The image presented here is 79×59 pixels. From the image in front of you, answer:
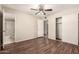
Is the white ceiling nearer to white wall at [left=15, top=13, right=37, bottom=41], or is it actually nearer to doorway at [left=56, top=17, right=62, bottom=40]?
white wall at [left=15, top=13, right=37, bottom=41]

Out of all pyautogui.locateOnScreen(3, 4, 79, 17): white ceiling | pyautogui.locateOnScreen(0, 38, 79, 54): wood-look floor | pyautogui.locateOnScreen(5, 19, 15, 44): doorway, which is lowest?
pyautogui.locateOnScreen(0, 38, 79, 54): wood-look floor

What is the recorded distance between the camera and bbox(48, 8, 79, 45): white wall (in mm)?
1731

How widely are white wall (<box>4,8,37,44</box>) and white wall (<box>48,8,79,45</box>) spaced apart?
14.2 inches

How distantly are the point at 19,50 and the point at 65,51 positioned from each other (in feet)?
3.15

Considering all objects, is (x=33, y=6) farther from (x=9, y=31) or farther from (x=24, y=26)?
(x=9, y=31)

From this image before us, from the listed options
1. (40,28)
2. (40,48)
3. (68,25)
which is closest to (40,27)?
(40,28)

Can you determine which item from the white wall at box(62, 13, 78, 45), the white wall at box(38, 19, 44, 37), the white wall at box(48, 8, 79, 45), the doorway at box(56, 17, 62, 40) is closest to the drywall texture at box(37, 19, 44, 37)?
Answer: the white wall at box(38, 19, 44, 37)

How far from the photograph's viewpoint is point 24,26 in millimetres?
1849

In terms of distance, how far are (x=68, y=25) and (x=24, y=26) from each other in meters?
0.95

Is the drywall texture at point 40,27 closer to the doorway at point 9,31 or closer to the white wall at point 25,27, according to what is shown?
the white wall at point 25,27

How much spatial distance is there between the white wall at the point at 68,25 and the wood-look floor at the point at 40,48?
0.13 meters

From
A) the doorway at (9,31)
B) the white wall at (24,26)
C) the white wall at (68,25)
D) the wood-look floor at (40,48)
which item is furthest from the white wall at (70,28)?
the doorway at (9,31)
